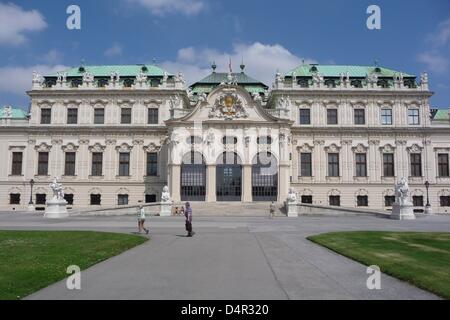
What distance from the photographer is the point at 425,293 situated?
9742 mm

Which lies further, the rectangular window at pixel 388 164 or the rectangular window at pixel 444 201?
the rectangular window at pixel 388 164

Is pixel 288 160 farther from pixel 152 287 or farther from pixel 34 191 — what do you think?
pixel 152 287

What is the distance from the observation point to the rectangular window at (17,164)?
60094 millimetres

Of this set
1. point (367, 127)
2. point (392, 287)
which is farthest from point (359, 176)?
point (392, 287)

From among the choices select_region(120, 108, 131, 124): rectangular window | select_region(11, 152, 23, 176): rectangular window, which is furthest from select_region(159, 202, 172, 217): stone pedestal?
select_region(11, 152, 23, 176): rectangular window

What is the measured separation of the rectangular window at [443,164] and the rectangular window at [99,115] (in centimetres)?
4877

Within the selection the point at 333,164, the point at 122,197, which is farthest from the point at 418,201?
the point at 122,197

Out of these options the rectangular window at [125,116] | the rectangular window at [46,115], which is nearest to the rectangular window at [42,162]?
the rectangular window at [46,115]

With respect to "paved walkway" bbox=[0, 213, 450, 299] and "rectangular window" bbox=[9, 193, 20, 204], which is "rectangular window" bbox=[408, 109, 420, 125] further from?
"rectangular window" bbox=[9, 193, 20, 204]

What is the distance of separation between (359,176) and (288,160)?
12.2 meters

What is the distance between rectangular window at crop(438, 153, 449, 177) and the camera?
58.7 meters

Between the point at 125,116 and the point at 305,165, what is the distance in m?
27.2

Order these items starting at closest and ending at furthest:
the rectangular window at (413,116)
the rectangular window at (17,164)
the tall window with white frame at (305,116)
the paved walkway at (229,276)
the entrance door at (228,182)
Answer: the paved walkway at (229,276), the entrance door at (228,182), the rectangular window at (413,116), the rectangular window at (17,164), the tall window with white frame at (305,116)

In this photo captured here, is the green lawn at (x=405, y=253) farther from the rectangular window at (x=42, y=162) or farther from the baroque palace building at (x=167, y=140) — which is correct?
the rectangular window at (x=42, y=162)
